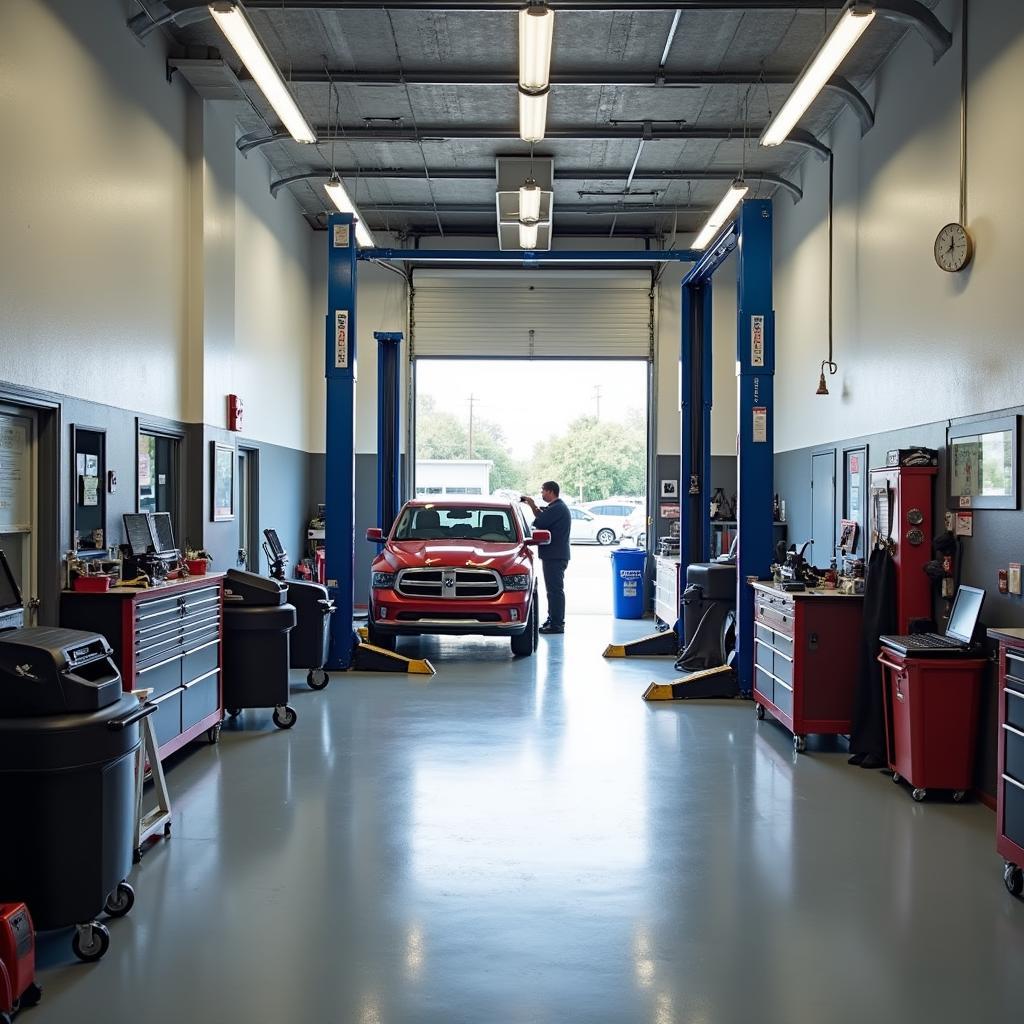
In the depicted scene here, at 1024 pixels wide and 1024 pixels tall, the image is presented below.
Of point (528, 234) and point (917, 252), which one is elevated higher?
point (528, 234)

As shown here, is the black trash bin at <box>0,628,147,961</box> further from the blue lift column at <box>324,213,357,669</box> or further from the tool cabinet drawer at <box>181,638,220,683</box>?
the blue lift column at <box>324,213,357,669</box>

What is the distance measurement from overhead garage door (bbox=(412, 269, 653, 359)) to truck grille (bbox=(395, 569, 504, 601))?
5284mm

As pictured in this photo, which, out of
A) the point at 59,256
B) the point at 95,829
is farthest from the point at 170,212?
the point at 95,829

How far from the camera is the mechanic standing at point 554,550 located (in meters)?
11.1

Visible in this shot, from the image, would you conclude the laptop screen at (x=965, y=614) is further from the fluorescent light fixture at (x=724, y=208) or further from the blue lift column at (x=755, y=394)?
the fluorescent light fixture at (x=724, y=208)

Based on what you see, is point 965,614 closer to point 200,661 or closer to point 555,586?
point 200,661

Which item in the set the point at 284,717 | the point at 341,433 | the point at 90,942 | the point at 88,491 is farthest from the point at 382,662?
the point at 90,942

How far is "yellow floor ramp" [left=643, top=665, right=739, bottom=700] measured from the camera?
7.61 metres

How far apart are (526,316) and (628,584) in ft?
13.1

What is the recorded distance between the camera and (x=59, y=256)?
561 centimetres

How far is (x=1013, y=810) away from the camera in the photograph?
12.9 feet

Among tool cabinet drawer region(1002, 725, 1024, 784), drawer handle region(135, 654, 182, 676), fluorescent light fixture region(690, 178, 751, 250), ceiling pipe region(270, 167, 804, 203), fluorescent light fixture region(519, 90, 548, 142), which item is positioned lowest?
tool cabinet drawer region(1002, 725, 1024, 784)

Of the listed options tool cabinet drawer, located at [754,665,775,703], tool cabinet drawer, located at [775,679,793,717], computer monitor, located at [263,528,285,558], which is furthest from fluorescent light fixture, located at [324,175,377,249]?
tool cabinet drawer, located at [775,679,793,717]

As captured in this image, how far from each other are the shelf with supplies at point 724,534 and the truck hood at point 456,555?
9.75 ft
